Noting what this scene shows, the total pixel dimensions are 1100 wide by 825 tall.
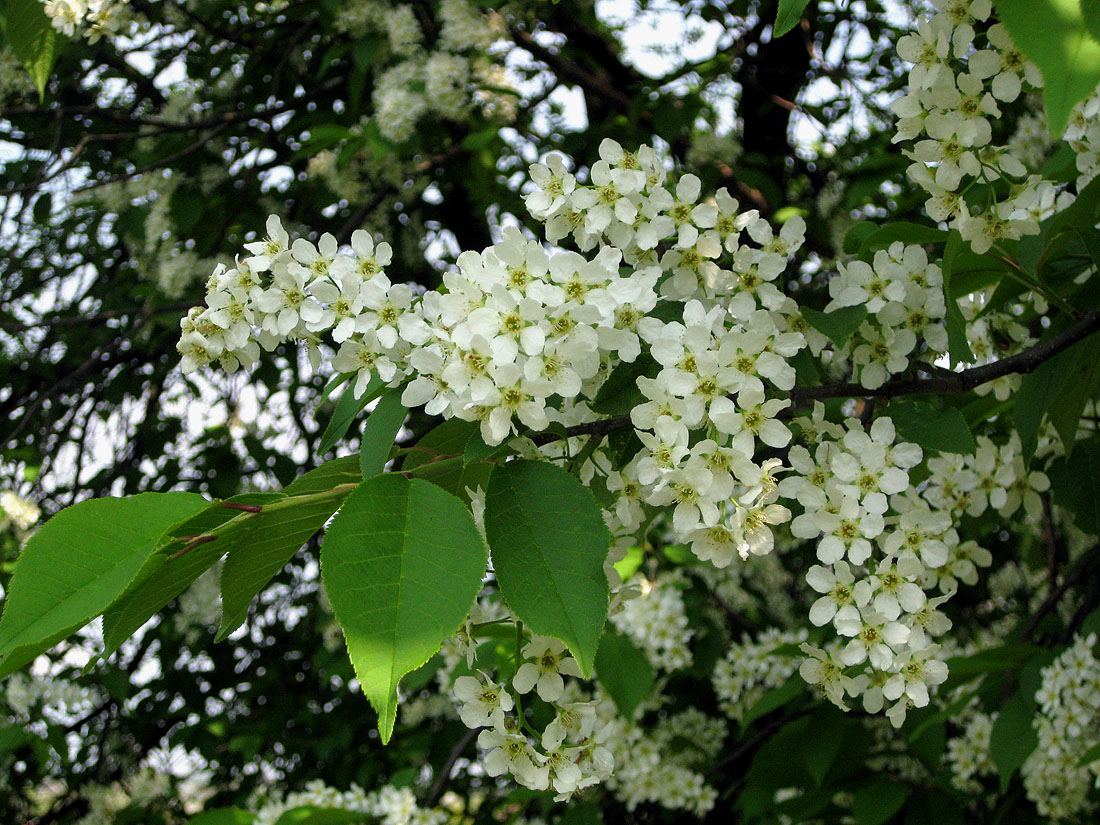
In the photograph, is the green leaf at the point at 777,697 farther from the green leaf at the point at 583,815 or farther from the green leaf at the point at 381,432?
the green leaf at the point at 381,432

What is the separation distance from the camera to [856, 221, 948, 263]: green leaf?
149 centimetres

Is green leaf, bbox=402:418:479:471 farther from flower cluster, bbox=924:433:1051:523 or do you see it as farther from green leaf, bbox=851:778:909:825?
green leaf, bbox=851:778:909:825

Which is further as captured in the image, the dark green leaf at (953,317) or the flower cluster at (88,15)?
the flower cluster at (88,15)

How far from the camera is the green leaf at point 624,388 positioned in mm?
1341

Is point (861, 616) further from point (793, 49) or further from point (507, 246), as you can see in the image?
point (793, 49)

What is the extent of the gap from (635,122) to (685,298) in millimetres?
2555

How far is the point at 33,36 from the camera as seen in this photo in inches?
119

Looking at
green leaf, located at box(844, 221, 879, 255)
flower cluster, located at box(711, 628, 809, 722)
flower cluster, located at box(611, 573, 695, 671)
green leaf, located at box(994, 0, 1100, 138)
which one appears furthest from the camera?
flower cluster, located at box(711, 628, 809, 722)

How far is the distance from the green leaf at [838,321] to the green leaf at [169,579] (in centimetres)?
85

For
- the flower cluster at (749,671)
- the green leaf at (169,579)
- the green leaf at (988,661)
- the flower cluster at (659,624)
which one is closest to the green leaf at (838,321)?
the green leaf at (169,579)

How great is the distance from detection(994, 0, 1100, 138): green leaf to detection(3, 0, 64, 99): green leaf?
2843 millimetres

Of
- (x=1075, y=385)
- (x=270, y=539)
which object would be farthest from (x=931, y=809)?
(x=270, y=539)

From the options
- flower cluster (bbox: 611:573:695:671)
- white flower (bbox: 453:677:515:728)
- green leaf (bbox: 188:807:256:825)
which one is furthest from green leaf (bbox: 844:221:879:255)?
green leaf (bbox: 188:807:256:825)

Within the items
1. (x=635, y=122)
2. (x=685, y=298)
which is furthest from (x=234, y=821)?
(x=635, y=122)
